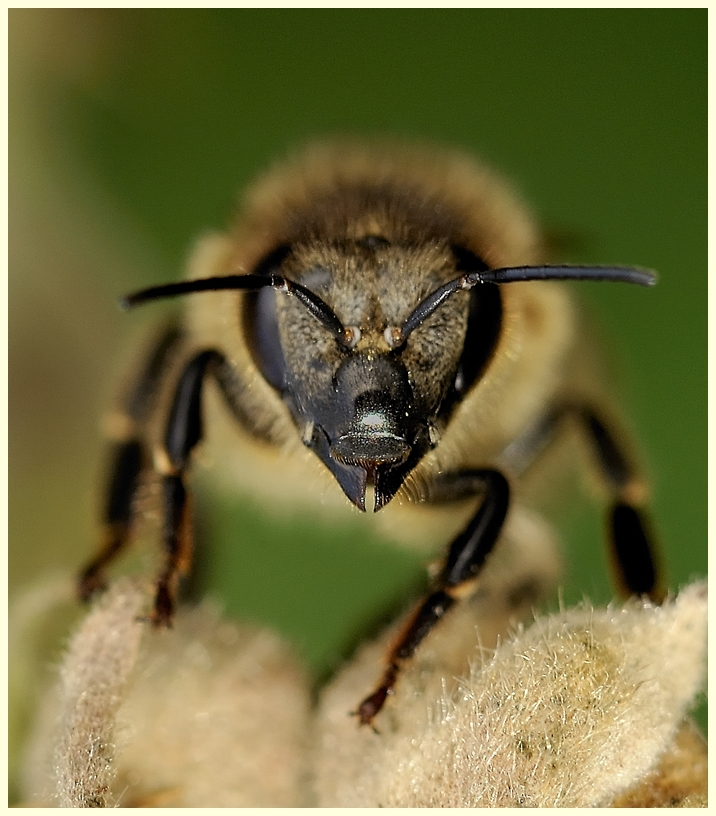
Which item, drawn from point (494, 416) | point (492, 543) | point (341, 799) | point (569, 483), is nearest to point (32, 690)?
point (341, 799)

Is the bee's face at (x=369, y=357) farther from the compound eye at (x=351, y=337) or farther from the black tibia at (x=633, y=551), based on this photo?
the black tibia at (x=633, y=551)

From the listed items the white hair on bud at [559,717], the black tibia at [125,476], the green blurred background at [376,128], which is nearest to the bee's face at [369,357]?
the white hair on bud at [559,717]

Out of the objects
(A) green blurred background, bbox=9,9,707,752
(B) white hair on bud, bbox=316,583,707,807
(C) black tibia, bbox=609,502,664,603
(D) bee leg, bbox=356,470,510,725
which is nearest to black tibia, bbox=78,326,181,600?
(D) bee leg, bbox=356,470,510,725

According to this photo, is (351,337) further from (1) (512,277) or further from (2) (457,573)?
(2) (457,573)

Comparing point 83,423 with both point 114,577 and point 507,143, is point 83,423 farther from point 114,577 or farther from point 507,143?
point 507,143

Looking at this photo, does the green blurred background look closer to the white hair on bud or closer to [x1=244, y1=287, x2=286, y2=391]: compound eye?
[x1=244, y1=287, x2=286, y2=391]: compound eye

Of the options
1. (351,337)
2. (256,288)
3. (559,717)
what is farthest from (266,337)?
(559,717)
